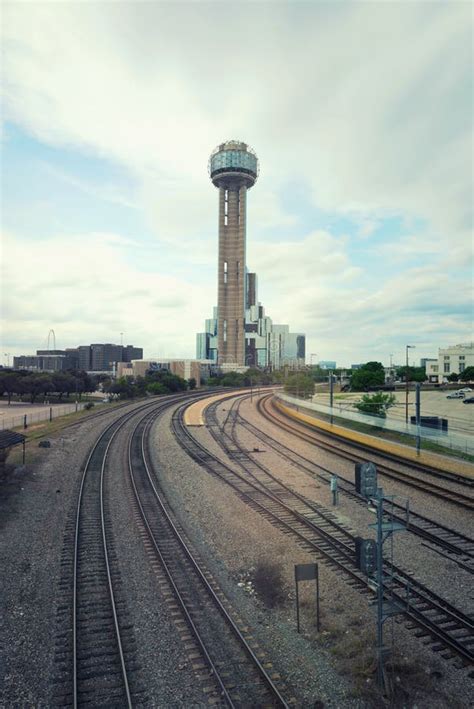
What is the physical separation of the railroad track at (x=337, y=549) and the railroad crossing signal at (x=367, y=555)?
0.46 m

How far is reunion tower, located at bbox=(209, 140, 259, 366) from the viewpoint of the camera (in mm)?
182000

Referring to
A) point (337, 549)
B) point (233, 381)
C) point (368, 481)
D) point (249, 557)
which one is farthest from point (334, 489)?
point (233, 381)

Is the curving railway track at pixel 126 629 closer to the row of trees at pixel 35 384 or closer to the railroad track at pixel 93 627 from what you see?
the railroad track at pixel 93 627

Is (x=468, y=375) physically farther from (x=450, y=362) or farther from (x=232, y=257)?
(x=232, y=257)

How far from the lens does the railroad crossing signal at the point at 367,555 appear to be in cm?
909

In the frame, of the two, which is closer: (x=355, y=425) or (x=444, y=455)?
(x=444, y=455)

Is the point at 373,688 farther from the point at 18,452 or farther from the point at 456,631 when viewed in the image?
the point at 18,452

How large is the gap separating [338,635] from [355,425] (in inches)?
1208

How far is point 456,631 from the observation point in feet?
34.4

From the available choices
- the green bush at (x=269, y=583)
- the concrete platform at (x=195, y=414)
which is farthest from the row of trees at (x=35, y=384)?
the green bush at (x=269, y=583)

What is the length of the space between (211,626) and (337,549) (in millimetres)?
5593

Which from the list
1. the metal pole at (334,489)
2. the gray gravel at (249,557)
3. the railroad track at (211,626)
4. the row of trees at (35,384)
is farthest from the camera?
the row of trees at (35,384)

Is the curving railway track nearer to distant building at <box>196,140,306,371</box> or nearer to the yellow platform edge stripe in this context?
the yellow platform edge stripe

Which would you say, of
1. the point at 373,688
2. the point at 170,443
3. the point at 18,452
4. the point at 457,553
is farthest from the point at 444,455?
the point at 18,452
